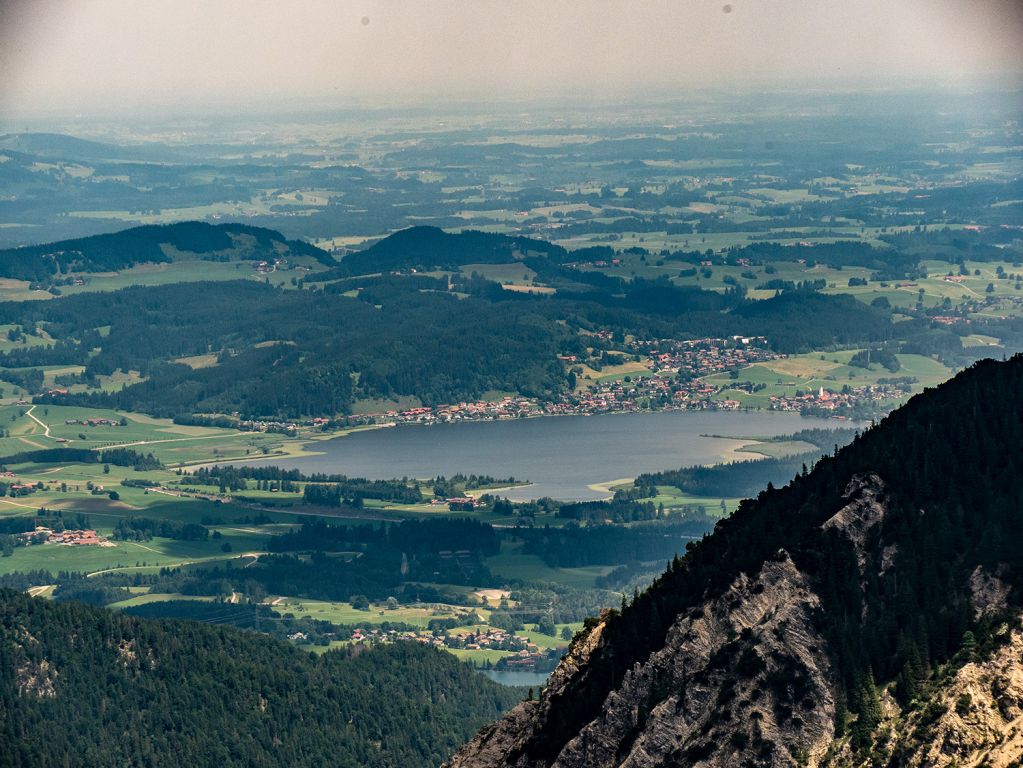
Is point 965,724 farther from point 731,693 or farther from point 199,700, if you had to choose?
point 199,700

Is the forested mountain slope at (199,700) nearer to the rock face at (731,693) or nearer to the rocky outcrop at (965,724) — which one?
the rock face at (731,693)

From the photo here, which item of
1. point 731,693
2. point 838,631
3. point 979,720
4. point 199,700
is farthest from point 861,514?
point 199,700

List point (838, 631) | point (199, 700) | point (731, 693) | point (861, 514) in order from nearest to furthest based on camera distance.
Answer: point (731, 693) → point (838, 631) → point (861, 514) → point (199, 700)

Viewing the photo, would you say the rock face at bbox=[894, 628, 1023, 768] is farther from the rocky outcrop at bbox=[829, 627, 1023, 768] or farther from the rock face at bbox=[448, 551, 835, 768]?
the rock face at bbox=[448, 551, 835, 768]

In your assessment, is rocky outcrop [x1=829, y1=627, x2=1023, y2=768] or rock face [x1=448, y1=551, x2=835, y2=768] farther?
rock face [x1=448, y1=551, x2=835, y2=768]

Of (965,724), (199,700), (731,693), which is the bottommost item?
(199,700)

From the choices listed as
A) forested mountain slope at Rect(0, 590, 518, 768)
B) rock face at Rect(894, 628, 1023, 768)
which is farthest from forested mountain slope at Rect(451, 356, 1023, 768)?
forested mountain slope at Rect(0, 590, 518, 768)
